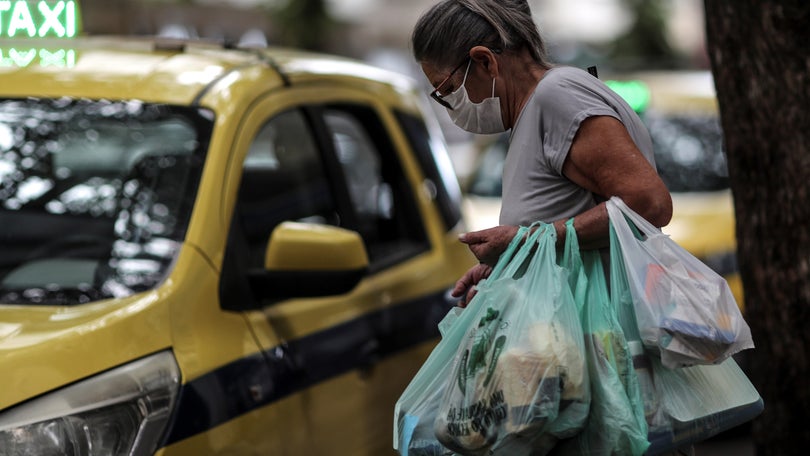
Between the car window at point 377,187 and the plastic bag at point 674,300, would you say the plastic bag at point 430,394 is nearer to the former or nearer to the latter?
the plastic bag at point 674,300

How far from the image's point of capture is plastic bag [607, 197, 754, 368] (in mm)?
2463

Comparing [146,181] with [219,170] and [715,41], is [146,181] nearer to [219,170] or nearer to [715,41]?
[219,170]

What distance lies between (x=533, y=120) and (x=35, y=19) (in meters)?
1.75

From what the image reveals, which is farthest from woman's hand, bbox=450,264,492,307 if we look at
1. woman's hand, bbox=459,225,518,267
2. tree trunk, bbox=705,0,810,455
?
tree trunk, bbox=705,0,810,455

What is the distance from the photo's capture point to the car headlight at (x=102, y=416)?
268 cm

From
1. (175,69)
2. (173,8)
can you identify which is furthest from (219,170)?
(173,8)

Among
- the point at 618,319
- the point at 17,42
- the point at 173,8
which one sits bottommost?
the point at 173,8

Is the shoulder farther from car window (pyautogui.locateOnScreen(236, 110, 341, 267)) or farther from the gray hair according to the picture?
car window (pyautogui.locateOnScreen(236, 110, 341, 267))

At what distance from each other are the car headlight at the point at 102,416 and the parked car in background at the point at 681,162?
493 cm

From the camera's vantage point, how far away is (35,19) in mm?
3717

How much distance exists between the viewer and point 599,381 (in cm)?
244

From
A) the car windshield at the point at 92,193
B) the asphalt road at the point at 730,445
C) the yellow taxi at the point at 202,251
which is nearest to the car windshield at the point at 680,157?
the asphalt road at the point at 730,445

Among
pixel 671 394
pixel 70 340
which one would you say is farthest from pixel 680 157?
pixel 70 340

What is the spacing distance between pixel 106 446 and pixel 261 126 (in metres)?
1.30
